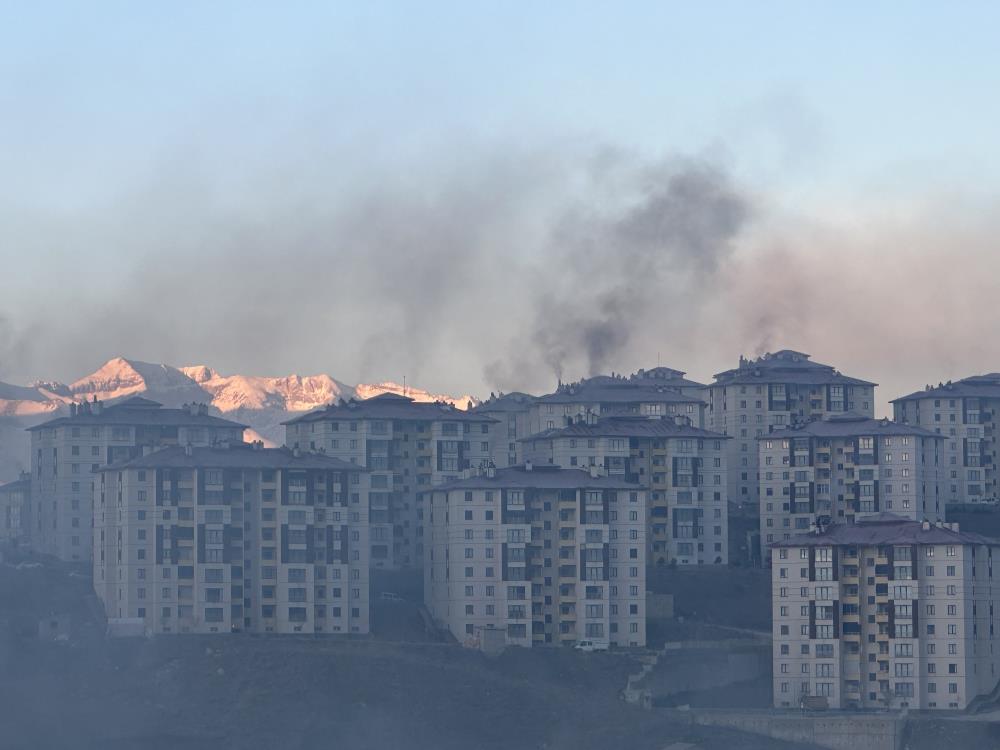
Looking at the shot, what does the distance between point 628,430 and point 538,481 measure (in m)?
22.4

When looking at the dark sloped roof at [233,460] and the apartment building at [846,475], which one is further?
the apartment building at [846,475]

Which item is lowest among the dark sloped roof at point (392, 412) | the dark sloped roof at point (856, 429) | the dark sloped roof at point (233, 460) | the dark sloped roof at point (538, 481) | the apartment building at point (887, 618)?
the apartment building at point (887, 618)

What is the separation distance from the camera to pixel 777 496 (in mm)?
198250

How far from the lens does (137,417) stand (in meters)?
193

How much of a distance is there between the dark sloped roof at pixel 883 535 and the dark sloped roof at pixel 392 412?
115ft

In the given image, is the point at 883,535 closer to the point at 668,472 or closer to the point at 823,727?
the point at 823,727

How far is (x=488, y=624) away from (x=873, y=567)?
25.8 metres

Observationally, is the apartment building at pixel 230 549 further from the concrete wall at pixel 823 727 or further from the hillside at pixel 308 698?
the concrete wall at pixel 823 727

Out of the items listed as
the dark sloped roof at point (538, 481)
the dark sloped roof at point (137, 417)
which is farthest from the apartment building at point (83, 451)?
the dark sloped roof at point (538, 481)

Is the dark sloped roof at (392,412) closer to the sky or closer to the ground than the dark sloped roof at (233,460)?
closer to the sky

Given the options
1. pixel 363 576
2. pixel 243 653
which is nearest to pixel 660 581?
pixel 363 576

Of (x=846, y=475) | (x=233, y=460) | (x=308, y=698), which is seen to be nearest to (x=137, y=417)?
(x=233, y=460)

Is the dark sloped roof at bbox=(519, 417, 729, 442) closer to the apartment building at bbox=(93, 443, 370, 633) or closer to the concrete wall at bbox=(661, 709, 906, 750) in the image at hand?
→ the apartment building at bbox=(93, 443, 370, 633)

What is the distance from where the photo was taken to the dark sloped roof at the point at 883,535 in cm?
16300
